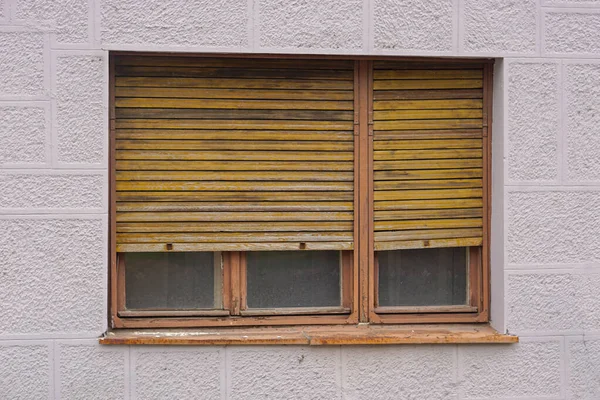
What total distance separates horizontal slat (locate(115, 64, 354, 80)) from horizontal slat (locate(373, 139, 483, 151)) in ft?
1.43

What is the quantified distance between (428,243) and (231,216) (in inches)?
45.7

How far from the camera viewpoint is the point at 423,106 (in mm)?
4582

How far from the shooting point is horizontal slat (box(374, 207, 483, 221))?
4559mm

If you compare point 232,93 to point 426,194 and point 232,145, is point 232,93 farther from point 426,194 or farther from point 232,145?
point 426,194

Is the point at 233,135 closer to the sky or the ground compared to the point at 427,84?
closer to the ground

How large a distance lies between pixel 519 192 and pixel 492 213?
0.71 feet

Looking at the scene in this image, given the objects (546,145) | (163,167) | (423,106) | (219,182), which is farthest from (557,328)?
(163,167)

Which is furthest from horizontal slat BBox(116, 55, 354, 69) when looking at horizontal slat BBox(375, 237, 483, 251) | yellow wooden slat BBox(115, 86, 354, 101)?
horizontal slat BBox(375, 237, 483, 251)

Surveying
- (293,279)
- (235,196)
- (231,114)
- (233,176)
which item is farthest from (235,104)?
(293,279)

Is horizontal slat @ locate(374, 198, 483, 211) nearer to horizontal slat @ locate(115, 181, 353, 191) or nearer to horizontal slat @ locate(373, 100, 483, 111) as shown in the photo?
horizontal slat @ locate(115, 181, 353, 191)

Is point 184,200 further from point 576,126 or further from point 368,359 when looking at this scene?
point 576,126

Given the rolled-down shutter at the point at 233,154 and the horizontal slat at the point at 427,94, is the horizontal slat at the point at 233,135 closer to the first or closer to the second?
the rolled-down shutter at the point at 233,154

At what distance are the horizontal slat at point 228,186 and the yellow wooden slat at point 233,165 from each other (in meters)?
0.08

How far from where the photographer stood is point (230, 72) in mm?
4473
